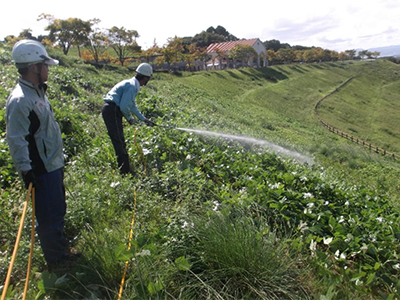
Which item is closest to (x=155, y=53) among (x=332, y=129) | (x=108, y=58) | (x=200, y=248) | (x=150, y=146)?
(x=108, y=58)

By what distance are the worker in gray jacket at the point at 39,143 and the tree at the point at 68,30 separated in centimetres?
4484

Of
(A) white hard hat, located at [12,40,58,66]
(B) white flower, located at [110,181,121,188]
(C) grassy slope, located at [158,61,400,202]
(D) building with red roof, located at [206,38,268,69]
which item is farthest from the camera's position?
(D) building with red roof, located at [206,38,268,69]

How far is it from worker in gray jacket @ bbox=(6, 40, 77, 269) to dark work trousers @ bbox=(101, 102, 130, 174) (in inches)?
86.0

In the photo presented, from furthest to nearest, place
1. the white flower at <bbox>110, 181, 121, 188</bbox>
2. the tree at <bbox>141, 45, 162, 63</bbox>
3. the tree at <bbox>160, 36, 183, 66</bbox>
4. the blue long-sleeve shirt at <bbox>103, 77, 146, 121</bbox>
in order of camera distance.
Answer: the tree at <bbox>141, 45, 162, 63</bbox> < the tree at <bbox>160, 36, 183, 66</bbox> < the blue long-sleeve shirt at <bbox>103, 77, 146, 121</bbox> < the white flower at <bbox>110, 181, 121, 188</bbox>

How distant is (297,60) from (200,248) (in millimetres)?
100310

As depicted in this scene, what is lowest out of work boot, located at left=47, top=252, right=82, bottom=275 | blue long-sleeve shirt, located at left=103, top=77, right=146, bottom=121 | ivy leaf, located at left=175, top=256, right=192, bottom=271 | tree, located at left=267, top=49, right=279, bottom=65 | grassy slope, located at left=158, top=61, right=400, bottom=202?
grassy slope, located at left=158, top=61, right=400, bottom=202

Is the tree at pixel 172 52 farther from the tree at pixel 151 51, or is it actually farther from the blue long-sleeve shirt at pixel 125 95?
the blue long-sleeve shirt at pixel 125 95

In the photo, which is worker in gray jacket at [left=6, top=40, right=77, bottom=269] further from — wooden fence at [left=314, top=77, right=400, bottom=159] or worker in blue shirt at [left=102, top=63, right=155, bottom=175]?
wooden fence at [left=314, top=77, right=400, bottom=159]

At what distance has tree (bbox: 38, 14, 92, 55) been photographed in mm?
41875

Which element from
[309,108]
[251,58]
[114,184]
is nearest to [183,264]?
[114,184]

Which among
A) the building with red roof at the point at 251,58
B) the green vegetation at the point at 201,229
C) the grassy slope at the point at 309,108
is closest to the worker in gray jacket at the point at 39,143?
the green vegetation at the point at 201,229

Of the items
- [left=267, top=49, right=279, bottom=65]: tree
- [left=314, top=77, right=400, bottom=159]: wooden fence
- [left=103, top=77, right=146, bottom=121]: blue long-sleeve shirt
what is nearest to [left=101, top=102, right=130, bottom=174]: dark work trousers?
[left=103, top=77, right=146, bottom=121]: blue long-sleeve shirt

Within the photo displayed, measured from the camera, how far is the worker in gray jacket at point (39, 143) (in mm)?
3004

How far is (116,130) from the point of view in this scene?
5648 mm
